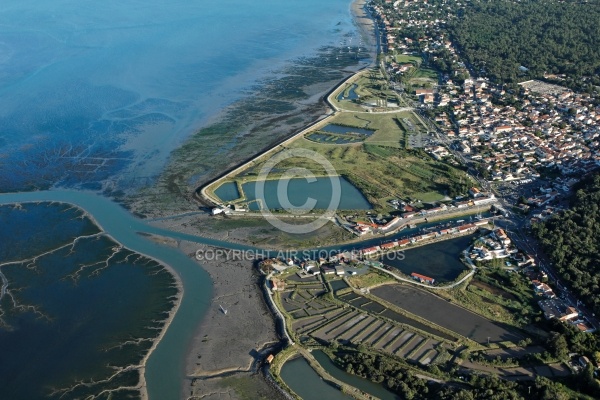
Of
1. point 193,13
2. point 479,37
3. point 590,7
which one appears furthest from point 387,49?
point 193,13

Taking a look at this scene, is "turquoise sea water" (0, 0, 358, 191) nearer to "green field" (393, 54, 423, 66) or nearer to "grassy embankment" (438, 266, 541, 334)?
"green field" (393, 54, 423, 66)

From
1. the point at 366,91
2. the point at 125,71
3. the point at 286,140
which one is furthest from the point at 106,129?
the point at 366,91

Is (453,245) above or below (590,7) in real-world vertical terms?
below

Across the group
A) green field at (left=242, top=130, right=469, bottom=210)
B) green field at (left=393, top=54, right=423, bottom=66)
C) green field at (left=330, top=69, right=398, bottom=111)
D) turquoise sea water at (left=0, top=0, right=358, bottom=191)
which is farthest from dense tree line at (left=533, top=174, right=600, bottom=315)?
green field at (left=393, top=54, right=423, bottom=66)

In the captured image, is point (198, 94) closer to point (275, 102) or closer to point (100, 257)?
point (275, 102)

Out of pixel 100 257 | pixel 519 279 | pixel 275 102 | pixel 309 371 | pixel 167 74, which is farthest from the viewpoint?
pixel 167 74

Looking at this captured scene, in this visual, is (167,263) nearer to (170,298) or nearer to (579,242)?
(170,298)
